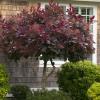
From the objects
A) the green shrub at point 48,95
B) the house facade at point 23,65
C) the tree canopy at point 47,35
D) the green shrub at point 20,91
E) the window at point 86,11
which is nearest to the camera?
the tree canopy at point 47,35

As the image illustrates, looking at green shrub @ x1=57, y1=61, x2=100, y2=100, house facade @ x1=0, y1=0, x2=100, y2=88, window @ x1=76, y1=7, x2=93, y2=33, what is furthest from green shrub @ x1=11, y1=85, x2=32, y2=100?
window @ x1=76, y1=7, x2=93, y2=33

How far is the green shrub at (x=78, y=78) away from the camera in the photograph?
14.5 metres

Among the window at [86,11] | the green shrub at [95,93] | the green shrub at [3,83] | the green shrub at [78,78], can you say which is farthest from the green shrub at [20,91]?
the window at [86,11]

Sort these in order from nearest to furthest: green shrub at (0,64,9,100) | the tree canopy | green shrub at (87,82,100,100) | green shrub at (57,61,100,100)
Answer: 1. green shrub at (87,82,100,100)
2. the tree canopy
3. green shrub at (0,64,9,100)
4. green shrub at (57,61,100,100)

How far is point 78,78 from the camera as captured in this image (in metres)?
14.5

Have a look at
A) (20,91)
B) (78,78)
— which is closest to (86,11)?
(78,78)

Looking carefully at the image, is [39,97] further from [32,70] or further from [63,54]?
[32,70]

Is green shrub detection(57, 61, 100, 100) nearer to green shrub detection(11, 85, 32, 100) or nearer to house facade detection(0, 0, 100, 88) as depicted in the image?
house facade detection(0, 0, 100, 88)

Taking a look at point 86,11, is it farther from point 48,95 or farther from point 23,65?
point 48,95

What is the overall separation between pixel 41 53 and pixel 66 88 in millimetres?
2611

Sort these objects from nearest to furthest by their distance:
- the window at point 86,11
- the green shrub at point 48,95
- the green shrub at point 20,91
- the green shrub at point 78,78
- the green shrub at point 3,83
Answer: the green shrub at point 48,95
the green shrub at point 3,83
the green shrub at point 20,91
the green shrub at point 78,78
the window at point 86,11

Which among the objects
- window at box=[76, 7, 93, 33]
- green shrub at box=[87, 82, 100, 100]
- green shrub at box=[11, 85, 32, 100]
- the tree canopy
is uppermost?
window at box=[76, 7, 93, 33]

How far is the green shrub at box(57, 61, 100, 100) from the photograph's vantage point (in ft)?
47.4

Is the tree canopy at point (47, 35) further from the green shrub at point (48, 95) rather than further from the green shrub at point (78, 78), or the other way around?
the green shrub at point (78, 78)
